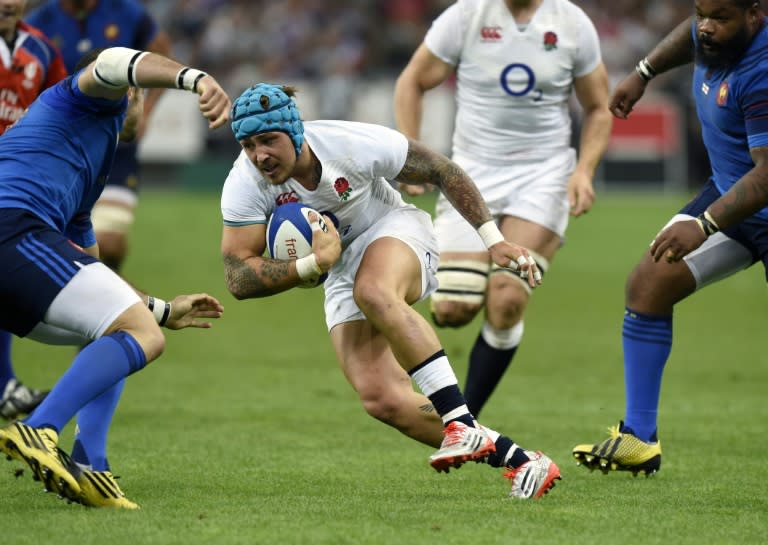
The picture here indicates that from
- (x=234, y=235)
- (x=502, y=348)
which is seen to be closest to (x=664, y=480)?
(x=502, y=348)

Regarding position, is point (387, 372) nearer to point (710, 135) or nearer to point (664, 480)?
point (664, 480)

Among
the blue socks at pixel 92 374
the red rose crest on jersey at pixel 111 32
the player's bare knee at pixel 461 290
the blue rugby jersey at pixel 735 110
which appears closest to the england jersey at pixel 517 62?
the player's bare knee at pixel 461 290

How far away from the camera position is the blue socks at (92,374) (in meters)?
5.33

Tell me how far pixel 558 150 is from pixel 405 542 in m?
4.04

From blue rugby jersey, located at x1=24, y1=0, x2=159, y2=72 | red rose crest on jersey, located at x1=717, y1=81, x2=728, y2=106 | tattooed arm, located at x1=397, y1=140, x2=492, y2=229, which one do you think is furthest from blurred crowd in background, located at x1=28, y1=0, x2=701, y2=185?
red rose crest on jersey, located at x1=717, y1=81, x2=728, y2=106

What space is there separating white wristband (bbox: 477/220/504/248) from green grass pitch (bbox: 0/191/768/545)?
43.2 inches

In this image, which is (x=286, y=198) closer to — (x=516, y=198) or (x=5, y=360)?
(x=516, y=198)

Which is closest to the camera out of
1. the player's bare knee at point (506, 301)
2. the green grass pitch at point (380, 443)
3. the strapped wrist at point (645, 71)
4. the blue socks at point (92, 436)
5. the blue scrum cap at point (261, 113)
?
the green grass pitch at point (380, 443)

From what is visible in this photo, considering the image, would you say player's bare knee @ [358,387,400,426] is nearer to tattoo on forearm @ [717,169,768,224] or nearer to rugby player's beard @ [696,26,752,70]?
tattoo on forearm @ [717,169,768,224]

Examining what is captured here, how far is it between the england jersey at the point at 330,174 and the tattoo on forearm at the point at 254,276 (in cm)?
21

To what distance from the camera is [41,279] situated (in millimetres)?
5352

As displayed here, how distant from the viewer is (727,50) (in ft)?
20.6

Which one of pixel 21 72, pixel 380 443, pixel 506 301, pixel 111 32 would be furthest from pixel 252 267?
pixel 111 32

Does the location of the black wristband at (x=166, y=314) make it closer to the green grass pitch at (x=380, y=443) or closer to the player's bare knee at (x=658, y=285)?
the green grass pitch at (x=380, y=443)
